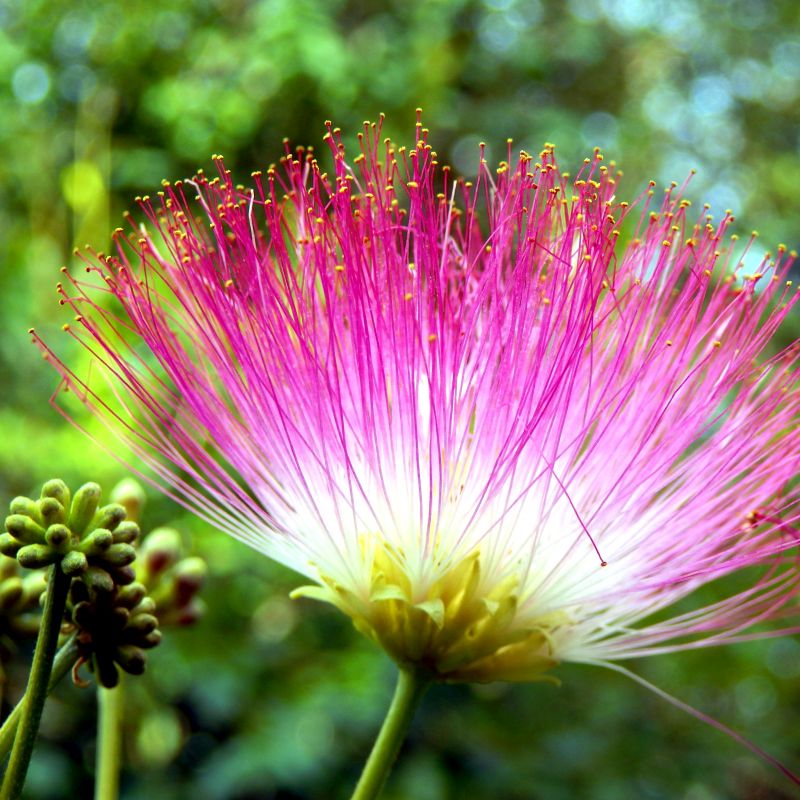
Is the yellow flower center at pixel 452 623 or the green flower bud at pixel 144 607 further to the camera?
the yellow flower center at pixel 452 623

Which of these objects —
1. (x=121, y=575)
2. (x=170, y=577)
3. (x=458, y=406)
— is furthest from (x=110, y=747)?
(x=458, y=406)

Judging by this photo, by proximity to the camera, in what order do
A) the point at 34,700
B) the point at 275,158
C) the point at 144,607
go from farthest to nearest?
the point at 275,158
the point at 144,607
the point at 34,700

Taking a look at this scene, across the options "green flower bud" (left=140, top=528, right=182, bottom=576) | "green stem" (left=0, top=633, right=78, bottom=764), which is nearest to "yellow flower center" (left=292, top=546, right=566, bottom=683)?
"green flower bud" (left=140, top=528, right=182, bottom=576)

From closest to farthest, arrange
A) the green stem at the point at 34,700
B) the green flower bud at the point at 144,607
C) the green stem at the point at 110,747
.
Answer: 1. the green stem at the point at 34,700
2. the green flower bud at the point at 144,607
3. the green stem at the point at 110,747

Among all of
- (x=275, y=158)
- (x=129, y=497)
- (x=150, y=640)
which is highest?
(x=275, y=158)

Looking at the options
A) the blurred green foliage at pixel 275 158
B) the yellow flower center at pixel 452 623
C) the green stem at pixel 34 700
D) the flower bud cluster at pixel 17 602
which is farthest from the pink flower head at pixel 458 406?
the blurred green foliage at pixel 275 158

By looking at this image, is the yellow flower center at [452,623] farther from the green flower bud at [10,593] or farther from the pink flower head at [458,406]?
the green flower bud at [10,593]

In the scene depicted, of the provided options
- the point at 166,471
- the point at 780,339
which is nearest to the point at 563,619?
the point at 166,471

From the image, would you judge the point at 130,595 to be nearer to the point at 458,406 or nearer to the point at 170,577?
the point at 170,577

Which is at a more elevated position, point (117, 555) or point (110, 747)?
point (117, 555)
